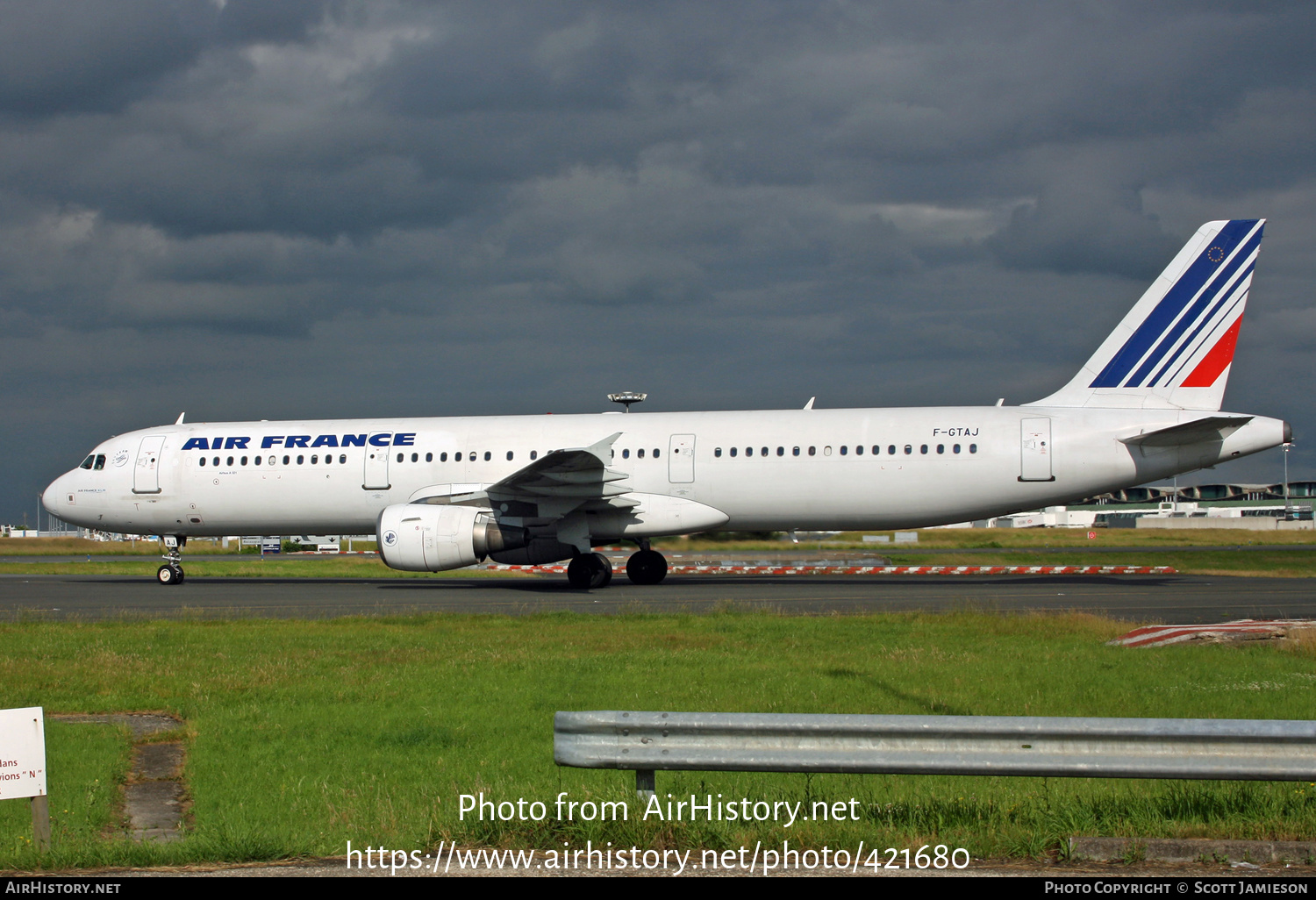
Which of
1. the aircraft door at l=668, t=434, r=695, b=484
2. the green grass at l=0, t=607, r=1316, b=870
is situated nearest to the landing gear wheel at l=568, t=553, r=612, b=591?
the aircraft door at l=668, t=434, r=695, b=484

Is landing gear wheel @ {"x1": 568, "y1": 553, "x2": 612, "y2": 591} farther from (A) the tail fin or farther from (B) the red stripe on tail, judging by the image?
(B) the red stripe on tail

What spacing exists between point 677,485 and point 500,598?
4.86 metres

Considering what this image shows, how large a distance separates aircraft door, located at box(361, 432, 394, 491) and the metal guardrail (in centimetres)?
2207

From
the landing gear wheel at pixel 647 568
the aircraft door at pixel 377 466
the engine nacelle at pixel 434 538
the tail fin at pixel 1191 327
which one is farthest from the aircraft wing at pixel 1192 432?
the aircraft door at pixel 377 466

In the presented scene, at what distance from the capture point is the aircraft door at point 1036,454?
75.0 ft

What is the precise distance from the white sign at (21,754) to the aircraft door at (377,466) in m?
21.4

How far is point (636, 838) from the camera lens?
5.16 metres

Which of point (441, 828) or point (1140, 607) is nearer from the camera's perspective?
point (441, 828)

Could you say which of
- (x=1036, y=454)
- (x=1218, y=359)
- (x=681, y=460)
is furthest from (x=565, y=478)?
(x=1218, y=359)

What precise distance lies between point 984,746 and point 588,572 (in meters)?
19.8

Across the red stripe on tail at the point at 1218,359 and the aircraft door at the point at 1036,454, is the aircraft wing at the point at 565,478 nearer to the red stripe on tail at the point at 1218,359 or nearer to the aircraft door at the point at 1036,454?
the aircraft door at the point at 1036,454

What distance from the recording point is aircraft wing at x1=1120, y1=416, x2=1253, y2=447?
69.6ft
